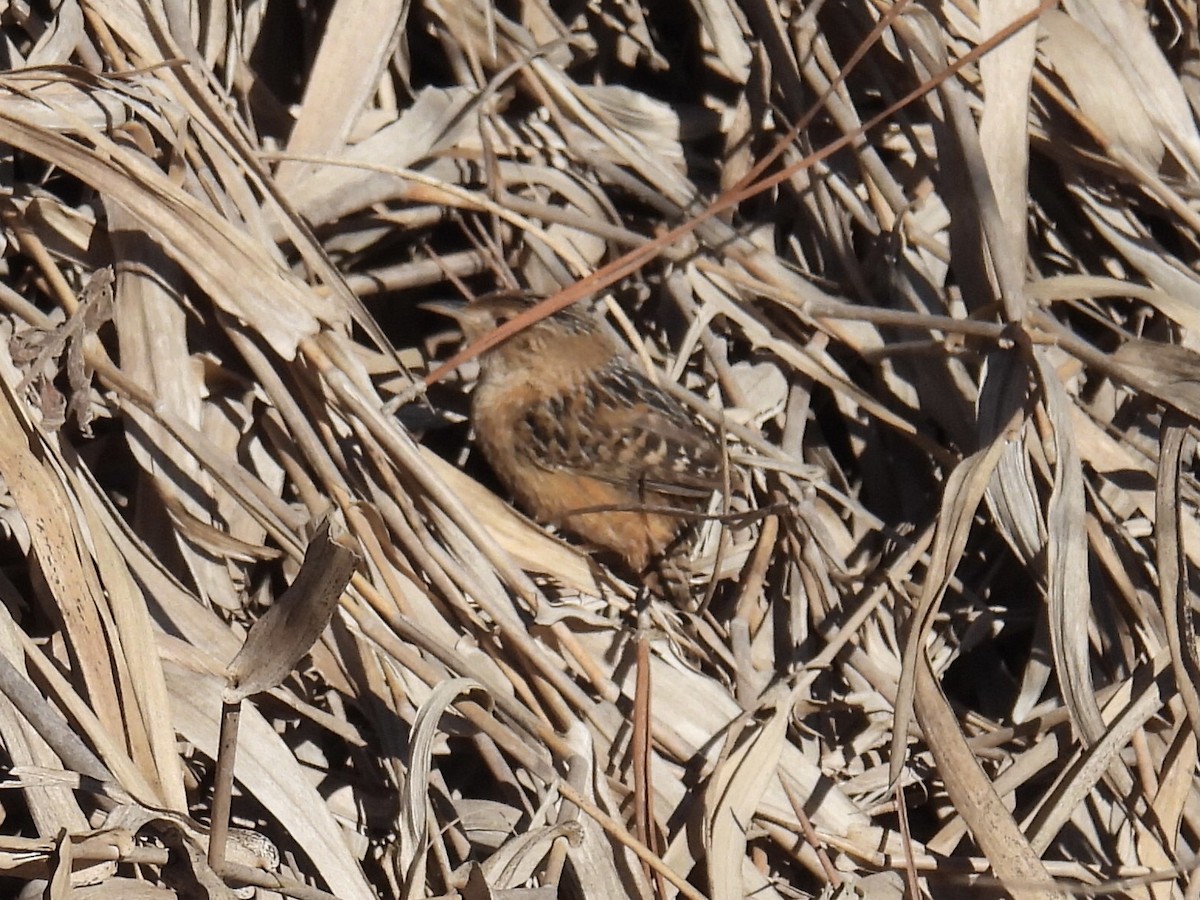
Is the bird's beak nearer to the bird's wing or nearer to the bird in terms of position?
the bird

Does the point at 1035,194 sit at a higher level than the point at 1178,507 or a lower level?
higher

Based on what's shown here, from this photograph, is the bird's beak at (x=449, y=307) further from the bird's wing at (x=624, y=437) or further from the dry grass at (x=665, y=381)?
the bird's wing at (x=624, y=437)

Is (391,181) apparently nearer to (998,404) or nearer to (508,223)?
(508,223)

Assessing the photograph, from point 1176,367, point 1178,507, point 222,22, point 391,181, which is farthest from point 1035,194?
point 222,22

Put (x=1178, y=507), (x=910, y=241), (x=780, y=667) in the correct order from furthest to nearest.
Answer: (x=910, y=241) → (x=780, y=667) → (x=1178, y=507)

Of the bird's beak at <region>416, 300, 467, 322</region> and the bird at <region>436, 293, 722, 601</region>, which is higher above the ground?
the bird's beak at <region>416, 300, 467, 322</region>

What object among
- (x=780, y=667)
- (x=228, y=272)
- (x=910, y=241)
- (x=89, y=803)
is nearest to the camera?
(x=89, y=803)

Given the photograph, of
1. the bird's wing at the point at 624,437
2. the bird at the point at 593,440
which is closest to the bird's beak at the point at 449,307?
the bird at the point at 593,440

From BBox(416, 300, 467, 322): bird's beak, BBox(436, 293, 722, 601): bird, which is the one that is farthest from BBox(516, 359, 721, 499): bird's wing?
BBox(416, 300, 467, 322): bird's beak
